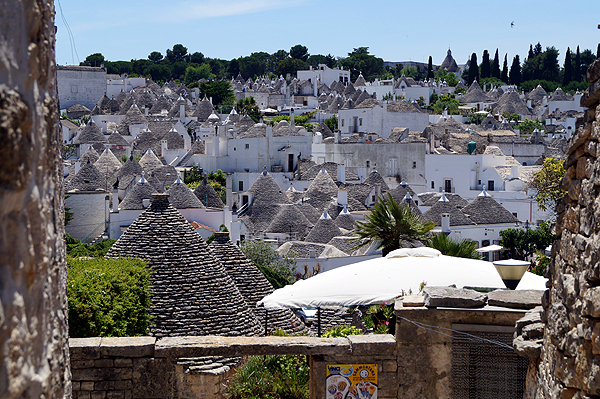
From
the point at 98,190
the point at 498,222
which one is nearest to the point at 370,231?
the point at 498,222

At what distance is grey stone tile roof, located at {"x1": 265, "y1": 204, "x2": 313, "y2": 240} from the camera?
4278 centimetres

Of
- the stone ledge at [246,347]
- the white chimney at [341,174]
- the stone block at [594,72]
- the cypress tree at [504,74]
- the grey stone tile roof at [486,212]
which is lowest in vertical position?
the grey stone tile roof at [486,212]

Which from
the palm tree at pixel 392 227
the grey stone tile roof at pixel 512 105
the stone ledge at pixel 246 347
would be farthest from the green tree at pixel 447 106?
the stone ledge at pixel 246 347

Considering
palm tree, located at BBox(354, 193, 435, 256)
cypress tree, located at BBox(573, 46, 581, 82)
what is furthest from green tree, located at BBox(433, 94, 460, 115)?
palm tree, located at BBox(354, 193, 435, 256)

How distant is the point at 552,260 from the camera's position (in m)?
5.08

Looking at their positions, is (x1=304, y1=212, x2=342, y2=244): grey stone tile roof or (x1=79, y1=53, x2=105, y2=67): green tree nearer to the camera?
(x1=304, y1=212, x2=342, y2=244): grey stone tile roof

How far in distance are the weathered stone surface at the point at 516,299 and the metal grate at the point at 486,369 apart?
0.27m

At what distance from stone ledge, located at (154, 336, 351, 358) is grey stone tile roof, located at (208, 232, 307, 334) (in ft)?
29.9

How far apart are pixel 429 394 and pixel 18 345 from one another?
533cm

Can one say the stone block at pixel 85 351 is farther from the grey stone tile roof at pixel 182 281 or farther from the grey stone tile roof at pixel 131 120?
the grey stone tile roof at pixel 131 120

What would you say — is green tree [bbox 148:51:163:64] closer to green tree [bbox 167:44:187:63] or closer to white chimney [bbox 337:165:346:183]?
green tree [bbox 167:44:187:63]

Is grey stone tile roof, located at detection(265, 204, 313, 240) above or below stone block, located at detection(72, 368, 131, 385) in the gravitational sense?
below

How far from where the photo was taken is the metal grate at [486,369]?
22.4 ft

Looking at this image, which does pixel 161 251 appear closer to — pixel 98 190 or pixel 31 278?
pixel 31 278
